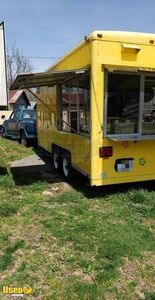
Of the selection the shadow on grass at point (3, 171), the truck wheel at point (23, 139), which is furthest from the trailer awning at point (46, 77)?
the truck wheel at point (23, 139)

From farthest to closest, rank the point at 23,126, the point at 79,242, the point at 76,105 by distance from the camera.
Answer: the point at 23,126
the point at 76,105
the point at 79,242

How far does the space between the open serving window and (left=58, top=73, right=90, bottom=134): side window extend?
461 mm

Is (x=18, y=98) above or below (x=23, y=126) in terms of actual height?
above

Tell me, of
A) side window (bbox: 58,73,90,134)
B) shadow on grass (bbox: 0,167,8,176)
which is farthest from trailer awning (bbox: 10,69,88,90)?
shadow on grass (bbox: 0,167,8,176)

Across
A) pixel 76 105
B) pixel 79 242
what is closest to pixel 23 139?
pixel 76 105

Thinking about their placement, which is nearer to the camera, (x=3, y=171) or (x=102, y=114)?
(x=102, y=114)

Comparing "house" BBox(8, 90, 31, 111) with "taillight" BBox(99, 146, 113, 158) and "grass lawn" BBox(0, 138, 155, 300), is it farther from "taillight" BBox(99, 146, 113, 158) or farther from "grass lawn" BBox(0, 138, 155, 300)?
"taillight" BBox(99, 146, 113, 158)

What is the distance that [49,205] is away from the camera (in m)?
6.66

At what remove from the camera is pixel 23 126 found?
52.3 feet

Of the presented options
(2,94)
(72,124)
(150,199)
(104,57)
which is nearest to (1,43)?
(2,94)

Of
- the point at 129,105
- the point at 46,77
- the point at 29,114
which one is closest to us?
the point at 129,105

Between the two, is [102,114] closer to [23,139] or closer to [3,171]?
[3,171]

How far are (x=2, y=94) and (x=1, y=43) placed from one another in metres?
1.20

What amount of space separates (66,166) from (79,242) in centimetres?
386
